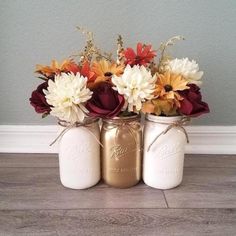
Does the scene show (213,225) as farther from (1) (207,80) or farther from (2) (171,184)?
(1) (207,80)

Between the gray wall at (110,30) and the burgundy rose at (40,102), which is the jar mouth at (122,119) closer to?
the burgundy rose at (40,102)

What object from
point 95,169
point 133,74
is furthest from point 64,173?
point 133,74

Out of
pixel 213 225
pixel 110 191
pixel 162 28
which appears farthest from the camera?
pixel 162 28

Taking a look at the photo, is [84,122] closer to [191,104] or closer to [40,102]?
[40,102]

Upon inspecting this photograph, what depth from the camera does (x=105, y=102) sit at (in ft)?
1.96

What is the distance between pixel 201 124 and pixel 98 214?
503 millimetres

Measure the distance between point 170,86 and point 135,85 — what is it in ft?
0.31

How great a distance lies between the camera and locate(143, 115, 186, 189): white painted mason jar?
2.12 feet

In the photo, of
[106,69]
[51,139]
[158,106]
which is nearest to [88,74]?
[106,69]

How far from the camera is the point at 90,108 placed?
0.60 m

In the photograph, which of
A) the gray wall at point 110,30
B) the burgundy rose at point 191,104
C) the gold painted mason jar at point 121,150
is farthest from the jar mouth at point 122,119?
the gray wall at point 110,30

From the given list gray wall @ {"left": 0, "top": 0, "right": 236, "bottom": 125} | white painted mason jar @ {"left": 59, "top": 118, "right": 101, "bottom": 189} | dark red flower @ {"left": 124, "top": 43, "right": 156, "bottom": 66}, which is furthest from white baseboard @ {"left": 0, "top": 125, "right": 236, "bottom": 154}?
dark red flower @ {"left": 124, "top": 43, "right": 156, "bottom": 66}

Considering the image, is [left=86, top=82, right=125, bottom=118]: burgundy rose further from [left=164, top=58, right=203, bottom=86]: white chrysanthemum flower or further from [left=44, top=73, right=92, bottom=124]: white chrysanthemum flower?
[left=164, top=58, right=203, bottom=86]: white chrysanthemum flower

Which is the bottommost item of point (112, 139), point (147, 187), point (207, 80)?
point (147, 187)
